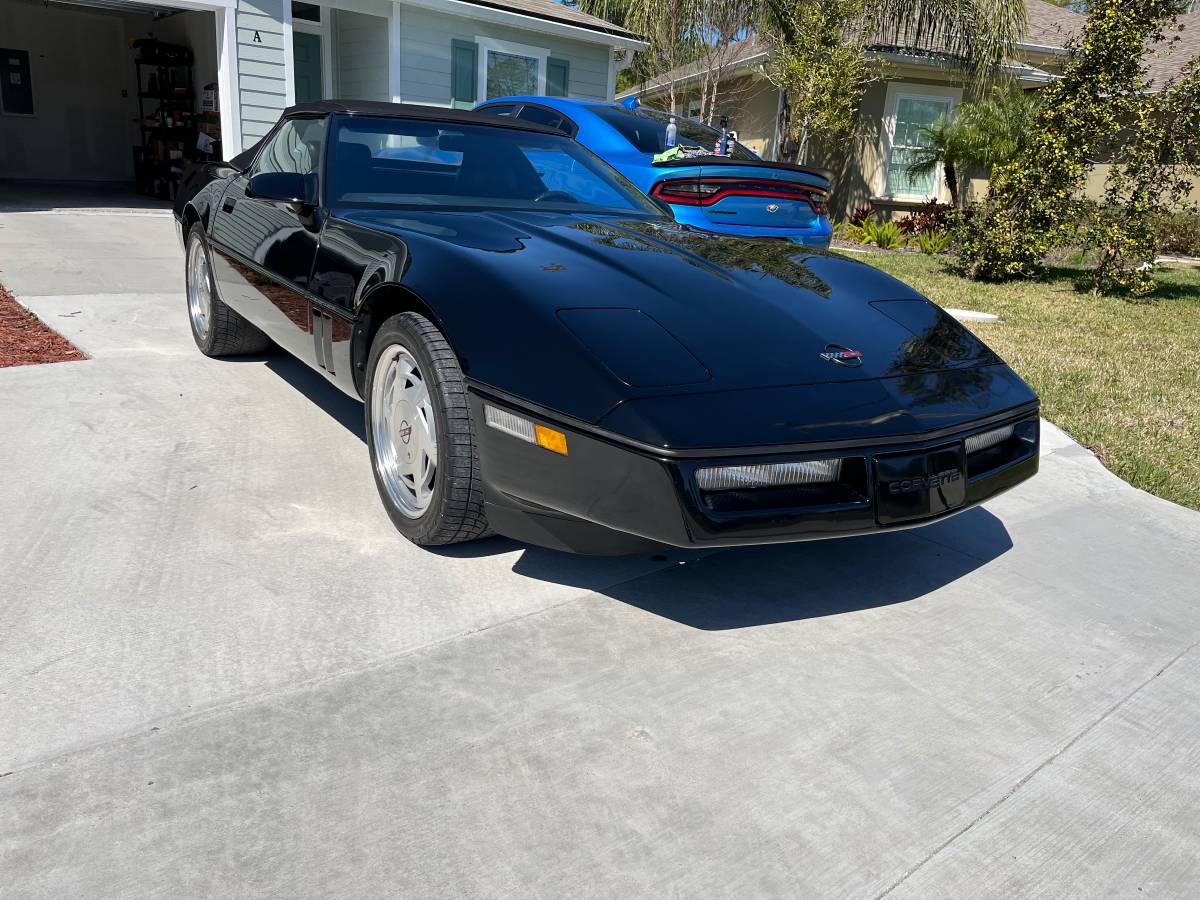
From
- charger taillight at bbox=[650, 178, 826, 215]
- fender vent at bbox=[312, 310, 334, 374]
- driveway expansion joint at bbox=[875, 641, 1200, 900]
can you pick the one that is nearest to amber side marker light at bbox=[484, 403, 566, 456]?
fender vent at bbox=[312, 310, 334, 374]

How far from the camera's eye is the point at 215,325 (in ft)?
16.0

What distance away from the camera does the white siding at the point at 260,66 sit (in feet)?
37.0

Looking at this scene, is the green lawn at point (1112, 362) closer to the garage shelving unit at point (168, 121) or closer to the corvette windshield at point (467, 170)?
the corvette windshield at point (467, 170)

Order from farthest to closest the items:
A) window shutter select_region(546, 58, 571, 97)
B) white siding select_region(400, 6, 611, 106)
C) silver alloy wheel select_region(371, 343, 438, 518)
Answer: window shutter select_region(546, 58, 571, 97) → white siding select_region(400, 6, 611, 106) → silver alloy wheel select_region(371, 343, 438, 518)

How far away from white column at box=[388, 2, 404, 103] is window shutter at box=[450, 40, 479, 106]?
0.89m

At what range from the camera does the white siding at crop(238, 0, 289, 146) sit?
37.0ft

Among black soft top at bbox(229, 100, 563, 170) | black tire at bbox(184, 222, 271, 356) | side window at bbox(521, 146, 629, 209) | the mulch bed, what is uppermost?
black soft top at bbox(229, 100, 563, 170)

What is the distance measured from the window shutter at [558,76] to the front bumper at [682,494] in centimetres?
1336

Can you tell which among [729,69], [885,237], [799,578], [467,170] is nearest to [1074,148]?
[885,237]

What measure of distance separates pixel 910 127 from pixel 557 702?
16848 millimetres

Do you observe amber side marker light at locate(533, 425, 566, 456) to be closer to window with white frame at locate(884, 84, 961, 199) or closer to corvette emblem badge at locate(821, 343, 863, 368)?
corvette emblem badge at locate(821, 343, 863, 368)

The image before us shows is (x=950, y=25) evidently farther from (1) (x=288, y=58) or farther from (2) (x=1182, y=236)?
(1) (x=288, y=58)

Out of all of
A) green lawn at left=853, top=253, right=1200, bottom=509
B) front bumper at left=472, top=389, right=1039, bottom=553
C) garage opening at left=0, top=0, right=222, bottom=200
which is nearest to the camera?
front bumper at left=472, top=389, right=1039, bottom=553

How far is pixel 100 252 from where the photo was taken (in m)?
8.35
